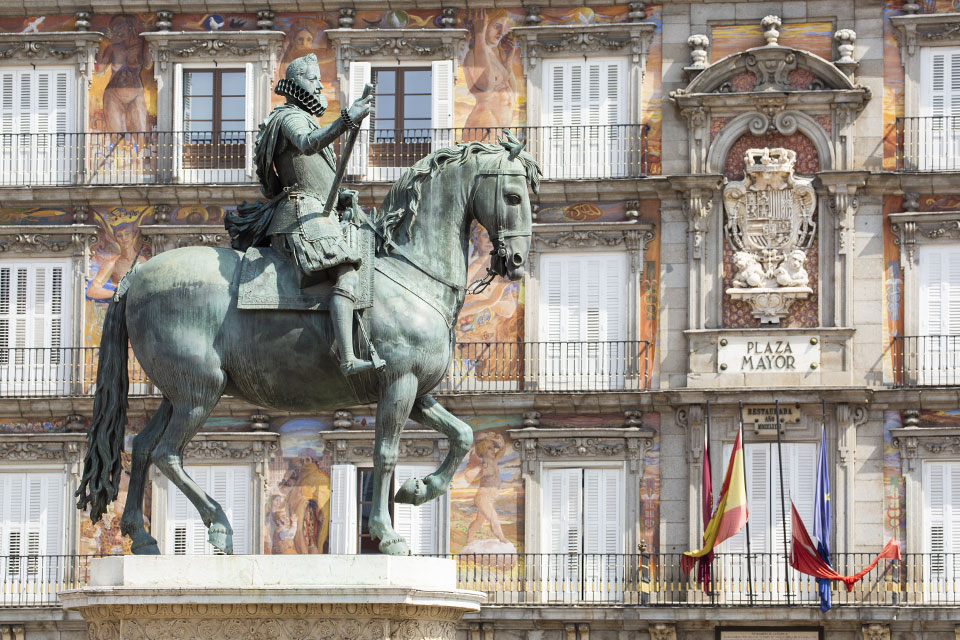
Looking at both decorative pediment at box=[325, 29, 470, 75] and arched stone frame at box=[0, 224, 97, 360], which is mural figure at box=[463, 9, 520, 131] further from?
arched stone frame at box=[0, 224, 97, 360]

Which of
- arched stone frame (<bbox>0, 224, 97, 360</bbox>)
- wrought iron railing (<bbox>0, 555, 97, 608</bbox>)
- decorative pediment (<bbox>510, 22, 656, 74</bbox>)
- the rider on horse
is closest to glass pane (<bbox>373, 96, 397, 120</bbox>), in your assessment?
decorative pediment (<bbox>510, 22, 656, 74</bbox>)

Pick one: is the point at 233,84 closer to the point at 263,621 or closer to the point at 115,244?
the point at 115,244

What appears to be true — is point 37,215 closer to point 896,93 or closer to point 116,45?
point 116,45

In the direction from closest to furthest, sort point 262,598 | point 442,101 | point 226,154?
1. point 262,598
2. point 442,101
3. point 226,154

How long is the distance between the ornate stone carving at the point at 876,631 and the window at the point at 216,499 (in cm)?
927

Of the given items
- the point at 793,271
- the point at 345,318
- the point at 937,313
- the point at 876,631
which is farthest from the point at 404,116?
the point at 345,318

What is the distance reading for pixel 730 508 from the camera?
2952 cm

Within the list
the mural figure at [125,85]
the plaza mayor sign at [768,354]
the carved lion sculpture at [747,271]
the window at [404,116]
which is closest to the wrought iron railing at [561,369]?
the plaza mayor sign at [768,354]

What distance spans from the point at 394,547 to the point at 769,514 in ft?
64.8

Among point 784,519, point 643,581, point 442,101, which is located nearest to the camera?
point 784,519

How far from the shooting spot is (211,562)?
11609 millimetres

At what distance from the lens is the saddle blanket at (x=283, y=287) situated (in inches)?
476

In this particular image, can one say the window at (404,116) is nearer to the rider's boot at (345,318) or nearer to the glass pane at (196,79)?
the glass pane at (196,79)

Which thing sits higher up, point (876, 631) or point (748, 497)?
point (748, 497)
